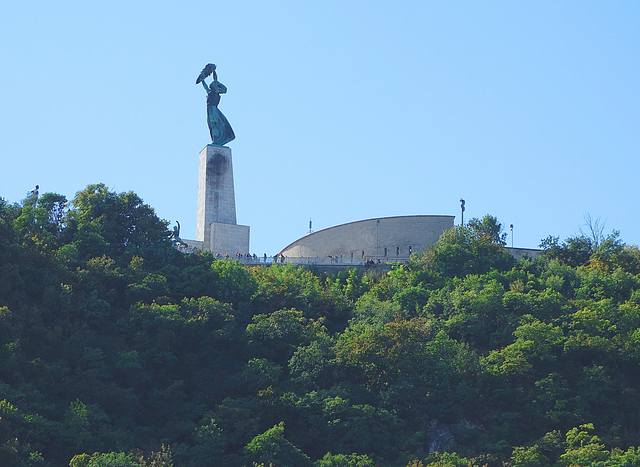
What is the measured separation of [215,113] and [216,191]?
3.08 m

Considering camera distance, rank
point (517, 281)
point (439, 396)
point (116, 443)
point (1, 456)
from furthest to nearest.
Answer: point (517, 281) < point (439, 396) < point (116, 443) < point (1, 456)

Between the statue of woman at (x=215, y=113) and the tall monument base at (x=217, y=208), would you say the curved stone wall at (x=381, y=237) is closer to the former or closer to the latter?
the tall monument base at (x=217, y=208)

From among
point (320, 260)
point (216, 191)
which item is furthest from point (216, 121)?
point (320, 260)

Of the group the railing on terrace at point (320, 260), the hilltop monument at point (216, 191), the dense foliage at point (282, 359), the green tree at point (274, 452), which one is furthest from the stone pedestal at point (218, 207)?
the green tree at point (274, 452)

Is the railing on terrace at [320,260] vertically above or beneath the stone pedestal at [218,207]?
beneath

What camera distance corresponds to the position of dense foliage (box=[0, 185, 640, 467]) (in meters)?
35.0

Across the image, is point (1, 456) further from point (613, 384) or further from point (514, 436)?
point (613, 384)

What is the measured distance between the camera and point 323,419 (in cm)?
3653

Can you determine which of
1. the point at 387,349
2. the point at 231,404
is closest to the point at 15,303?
the point at 231,404

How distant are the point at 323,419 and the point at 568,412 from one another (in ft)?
19.9

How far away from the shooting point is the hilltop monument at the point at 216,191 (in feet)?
169

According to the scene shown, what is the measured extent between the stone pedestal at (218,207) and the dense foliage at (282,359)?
680 centimetres

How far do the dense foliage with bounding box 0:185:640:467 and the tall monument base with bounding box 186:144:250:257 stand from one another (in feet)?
22.3

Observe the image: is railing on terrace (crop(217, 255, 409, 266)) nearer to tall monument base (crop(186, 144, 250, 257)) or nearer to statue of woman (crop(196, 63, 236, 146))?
tall monument base (crop(186, 144, 250, 257))
